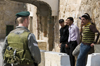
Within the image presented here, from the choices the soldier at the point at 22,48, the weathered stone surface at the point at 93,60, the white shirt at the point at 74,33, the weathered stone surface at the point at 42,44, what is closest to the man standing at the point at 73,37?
the white shirt at the point at 74,33

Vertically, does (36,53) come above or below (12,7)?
below

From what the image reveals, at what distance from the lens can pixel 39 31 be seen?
13406 mm

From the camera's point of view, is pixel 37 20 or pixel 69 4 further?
pixel 37 20

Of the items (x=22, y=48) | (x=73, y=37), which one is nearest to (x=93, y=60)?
(x=22, y=48)

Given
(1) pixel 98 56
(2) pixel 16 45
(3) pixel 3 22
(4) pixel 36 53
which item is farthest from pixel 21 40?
(3) pixel 3 22

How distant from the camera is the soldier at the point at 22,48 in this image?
2.61 meters

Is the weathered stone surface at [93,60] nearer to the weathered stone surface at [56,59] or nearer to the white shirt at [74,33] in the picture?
the weathered stone surface at [56,59]

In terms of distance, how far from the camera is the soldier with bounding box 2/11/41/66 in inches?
103

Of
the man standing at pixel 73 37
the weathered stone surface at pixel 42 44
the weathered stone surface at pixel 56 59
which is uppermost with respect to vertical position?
the man standing at pixel 73 37

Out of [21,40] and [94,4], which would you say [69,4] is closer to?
[94,4]

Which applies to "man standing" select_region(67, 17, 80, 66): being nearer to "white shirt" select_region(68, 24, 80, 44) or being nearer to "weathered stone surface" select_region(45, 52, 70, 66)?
"white shirt" select_region(68, 24, 80, 44)

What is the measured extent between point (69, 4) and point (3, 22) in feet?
43.7

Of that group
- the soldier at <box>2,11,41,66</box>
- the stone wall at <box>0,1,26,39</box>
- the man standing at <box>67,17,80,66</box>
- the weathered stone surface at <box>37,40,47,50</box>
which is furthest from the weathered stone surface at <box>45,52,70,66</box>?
the stone wall at <box>0,1,26,39</box>

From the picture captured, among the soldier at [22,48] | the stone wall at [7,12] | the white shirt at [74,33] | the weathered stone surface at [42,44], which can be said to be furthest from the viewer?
the stone wall at [7,12]
